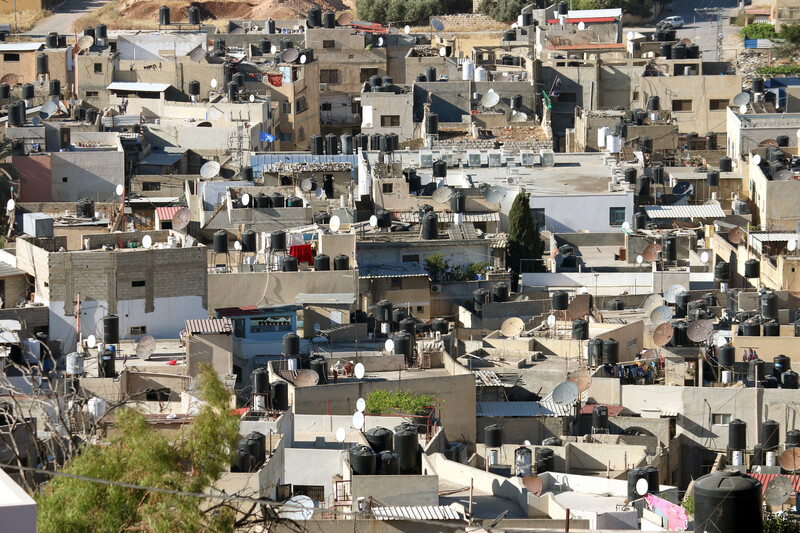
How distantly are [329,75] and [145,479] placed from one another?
2352 inches

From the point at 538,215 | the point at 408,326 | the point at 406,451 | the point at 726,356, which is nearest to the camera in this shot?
the point at 406,451

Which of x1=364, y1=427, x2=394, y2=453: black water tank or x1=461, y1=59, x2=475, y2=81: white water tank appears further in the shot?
x1=461, y1=59, x2=475, y2=81: white water tank

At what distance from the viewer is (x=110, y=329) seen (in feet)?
147

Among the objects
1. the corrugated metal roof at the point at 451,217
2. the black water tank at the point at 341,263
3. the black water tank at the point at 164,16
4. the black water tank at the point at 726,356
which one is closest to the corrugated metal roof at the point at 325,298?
the black water tank at the point at 341,263

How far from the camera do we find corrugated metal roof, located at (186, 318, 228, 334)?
43.7 meters

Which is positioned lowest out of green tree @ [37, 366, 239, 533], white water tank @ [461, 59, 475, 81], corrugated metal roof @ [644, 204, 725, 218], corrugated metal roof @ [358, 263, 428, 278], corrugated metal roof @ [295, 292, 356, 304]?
corrugated metal roof @ [644, 204, 725, 218]

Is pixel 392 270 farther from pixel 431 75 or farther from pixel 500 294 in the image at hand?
pixel 431 75

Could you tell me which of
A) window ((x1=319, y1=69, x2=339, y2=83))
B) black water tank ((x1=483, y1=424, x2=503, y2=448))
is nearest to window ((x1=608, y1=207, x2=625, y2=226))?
black water tank ((x1=483, y1=424, x2=503, y2=448))

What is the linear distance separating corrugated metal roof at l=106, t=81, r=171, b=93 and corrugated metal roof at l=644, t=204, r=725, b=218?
20.0 m

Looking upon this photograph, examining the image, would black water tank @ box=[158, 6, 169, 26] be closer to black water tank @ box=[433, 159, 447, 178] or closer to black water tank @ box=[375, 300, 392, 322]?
black water tank @ box=[433, 159, 447, 178]

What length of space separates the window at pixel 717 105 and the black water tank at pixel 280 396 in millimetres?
39173

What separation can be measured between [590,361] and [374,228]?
1023 centimetres

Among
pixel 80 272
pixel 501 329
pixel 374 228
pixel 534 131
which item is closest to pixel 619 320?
pixel 501 329

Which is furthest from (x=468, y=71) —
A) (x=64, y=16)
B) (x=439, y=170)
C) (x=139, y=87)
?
(x=64, y=16)
